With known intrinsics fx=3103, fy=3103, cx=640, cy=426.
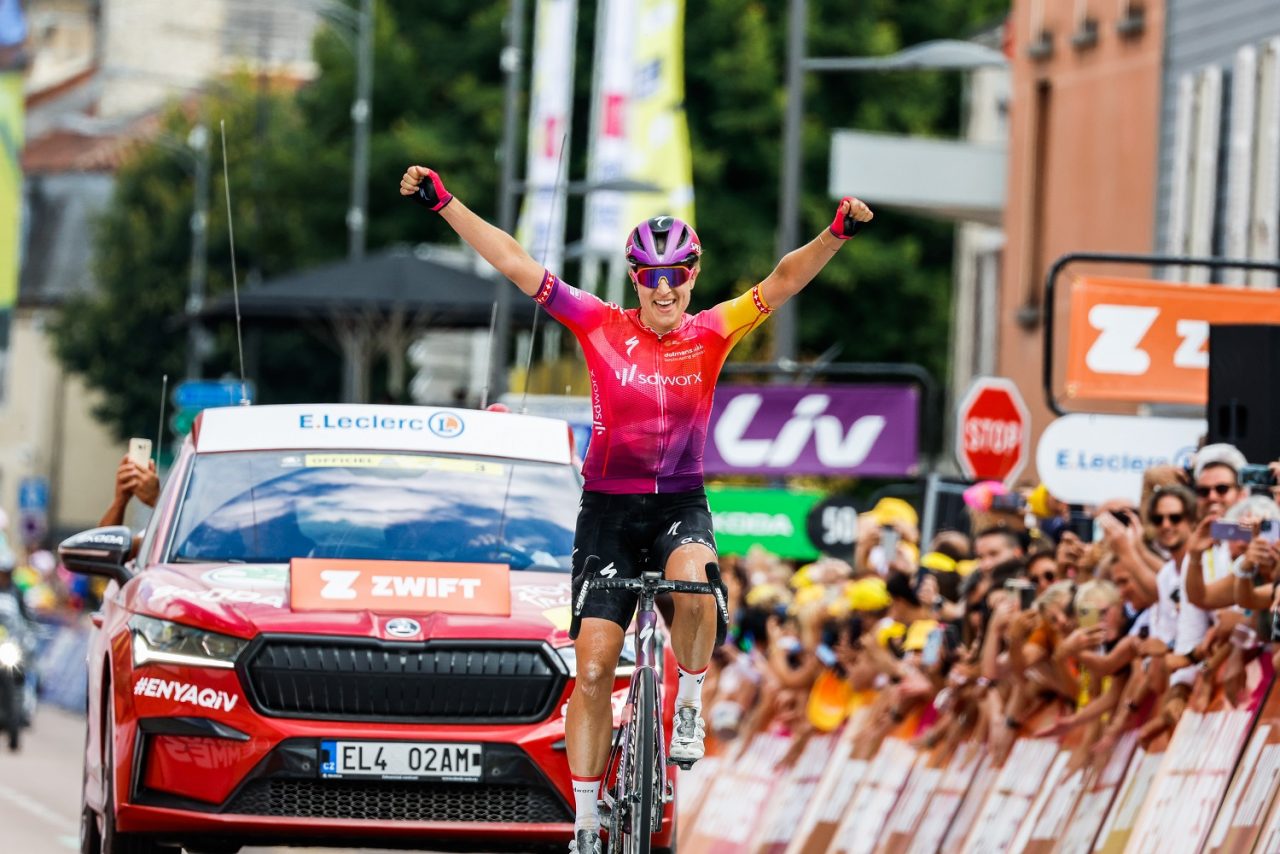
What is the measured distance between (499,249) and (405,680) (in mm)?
1835

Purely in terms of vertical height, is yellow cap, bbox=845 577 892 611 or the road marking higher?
yellow cap, bbox=845 577 892 611

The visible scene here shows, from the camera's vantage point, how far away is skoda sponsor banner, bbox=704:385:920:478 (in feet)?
74.8

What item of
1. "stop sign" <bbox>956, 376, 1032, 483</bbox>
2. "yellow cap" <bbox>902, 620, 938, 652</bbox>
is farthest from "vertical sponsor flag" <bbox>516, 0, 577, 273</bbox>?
"yellow cap" <bbox>902, 620, 938, 652</bbox>

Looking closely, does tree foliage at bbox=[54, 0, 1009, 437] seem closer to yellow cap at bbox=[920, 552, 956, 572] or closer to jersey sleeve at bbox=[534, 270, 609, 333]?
yellow cap at bbox=[920, 552, 956, 572]

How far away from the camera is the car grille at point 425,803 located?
402 inches

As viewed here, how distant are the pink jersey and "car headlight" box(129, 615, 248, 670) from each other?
1.63 meters

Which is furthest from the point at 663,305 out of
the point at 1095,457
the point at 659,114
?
the point at 659,114

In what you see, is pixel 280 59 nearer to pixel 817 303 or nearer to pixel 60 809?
pixel 817 303

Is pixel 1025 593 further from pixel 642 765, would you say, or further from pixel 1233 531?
pixel 642 765

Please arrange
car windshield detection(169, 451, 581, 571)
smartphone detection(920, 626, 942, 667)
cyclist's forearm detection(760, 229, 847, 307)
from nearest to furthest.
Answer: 1. cyclist's forearm detection(760, 229, 847, 307)
2. car windshield detection(169, 451, 581, 571)
3. smartphone detection(920, 626, 942, 667)

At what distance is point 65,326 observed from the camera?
76.0m

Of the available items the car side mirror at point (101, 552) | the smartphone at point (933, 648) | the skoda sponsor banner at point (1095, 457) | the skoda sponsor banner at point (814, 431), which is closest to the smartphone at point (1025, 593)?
the smartphone at point (933, 648)

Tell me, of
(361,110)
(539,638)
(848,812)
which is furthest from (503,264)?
(361,110)

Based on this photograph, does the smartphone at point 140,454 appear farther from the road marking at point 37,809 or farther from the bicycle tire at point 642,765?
the road marking at point 37,809
